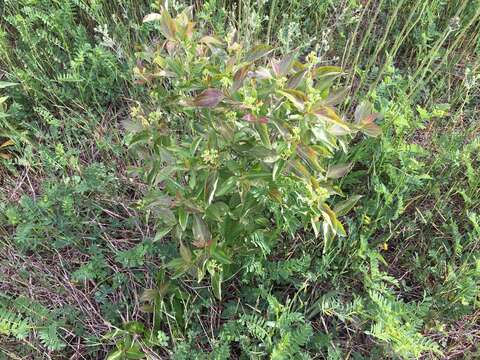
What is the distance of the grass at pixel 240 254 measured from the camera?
150 centimetres

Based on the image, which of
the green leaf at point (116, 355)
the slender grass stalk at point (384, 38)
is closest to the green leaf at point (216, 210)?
the green leaf at point (116, 355)

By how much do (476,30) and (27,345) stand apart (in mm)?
2346

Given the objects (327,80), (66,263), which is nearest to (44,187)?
(66,263)

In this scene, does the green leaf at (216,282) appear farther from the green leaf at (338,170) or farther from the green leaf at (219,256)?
the green leaf at (338,170)

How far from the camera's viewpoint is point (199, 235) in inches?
52.2

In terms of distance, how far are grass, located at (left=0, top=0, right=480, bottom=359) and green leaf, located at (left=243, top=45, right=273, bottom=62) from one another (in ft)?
0.91

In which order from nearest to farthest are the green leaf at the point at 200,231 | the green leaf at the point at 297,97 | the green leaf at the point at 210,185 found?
the green leaf at the point at 297,97, the green leaf at the point at 210,185, the green leaf at the point at 200,231

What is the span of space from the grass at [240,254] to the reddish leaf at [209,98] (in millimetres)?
218

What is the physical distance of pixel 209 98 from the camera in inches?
45.3

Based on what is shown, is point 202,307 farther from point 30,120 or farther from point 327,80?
point 30,120

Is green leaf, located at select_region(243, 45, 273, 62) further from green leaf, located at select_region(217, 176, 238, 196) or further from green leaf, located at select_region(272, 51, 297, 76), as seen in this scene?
green leaf, located at select_region(217, 176, 238, 196)

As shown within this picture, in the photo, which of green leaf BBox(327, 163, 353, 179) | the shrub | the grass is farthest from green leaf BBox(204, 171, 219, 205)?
green leaf BBox(327, 163, 353, 179)

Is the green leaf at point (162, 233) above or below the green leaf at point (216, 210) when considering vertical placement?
below

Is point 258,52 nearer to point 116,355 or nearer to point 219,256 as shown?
point 219,256
